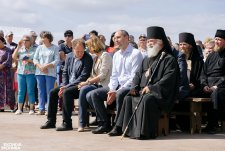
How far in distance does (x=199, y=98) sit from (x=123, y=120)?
60.0 inches

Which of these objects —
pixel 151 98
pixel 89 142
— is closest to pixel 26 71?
pixel 151 98

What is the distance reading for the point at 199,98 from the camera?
915cm

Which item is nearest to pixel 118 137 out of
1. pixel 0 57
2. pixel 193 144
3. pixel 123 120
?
pixel 123 120

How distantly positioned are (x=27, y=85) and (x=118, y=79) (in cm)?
471

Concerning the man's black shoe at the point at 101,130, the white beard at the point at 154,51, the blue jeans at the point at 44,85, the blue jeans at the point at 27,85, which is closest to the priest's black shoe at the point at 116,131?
the man's black shoe at the point at 101,130

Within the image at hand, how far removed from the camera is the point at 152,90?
8664 millimetres

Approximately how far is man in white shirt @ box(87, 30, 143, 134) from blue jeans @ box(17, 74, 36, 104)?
170 inches

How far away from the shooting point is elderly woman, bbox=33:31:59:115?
497 inches

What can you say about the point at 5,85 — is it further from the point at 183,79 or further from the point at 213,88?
the point at 213,88

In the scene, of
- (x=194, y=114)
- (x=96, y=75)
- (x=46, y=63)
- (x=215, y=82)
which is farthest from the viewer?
(x=46, y=63)

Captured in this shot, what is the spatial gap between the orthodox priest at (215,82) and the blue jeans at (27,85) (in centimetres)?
536

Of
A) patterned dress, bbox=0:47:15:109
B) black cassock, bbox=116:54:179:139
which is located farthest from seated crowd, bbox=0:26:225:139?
patterned dress, bbox=0:47:15:109

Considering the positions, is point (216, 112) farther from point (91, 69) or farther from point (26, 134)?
point (26, 134)

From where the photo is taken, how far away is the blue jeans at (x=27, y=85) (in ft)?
43.8
